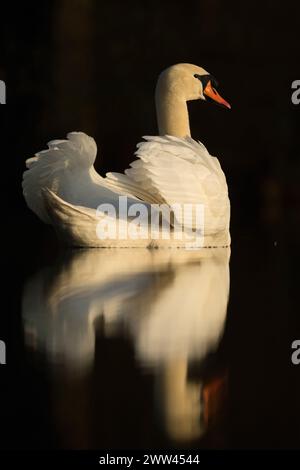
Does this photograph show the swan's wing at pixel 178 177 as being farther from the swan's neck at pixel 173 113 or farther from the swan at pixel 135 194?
the swan's neck at pixel 173 113

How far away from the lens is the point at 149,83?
418 inches

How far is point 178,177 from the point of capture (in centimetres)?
494

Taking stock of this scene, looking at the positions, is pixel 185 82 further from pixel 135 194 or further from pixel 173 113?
pixel 135 194

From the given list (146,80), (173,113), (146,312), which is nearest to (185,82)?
(173,113)

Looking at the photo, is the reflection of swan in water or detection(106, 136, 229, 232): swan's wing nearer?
the reflection of swan in water

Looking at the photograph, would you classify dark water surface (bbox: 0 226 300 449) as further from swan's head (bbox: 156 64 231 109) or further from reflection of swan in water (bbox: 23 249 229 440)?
swan's head (bbox: 156 64 231 109)

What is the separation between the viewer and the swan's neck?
18.9 feet

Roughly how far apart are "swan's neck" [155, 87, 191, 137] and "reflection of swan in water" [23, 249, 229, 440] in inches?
36.4

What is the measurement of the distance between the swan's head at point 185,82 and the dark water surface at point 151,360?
153cm

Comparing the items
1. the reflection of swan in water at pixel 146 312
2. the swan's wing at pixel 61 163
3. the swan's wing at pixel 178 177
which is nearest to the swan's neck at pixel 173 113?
the swan's wing at pixel 178 177

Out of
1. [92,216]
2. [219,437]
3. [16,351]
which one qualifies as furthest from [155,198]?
[219,437]

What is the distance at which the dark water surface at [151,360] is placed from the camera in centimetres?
203

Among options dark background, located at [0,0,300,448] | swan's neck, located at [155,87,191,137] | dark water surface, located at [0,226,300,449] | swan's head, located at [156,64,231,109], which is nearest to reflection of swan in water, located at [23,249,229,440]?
dark water surface, located at [0,226,300,449]

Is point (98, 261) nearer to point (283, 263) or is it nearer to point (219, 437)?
point (283, 263)
